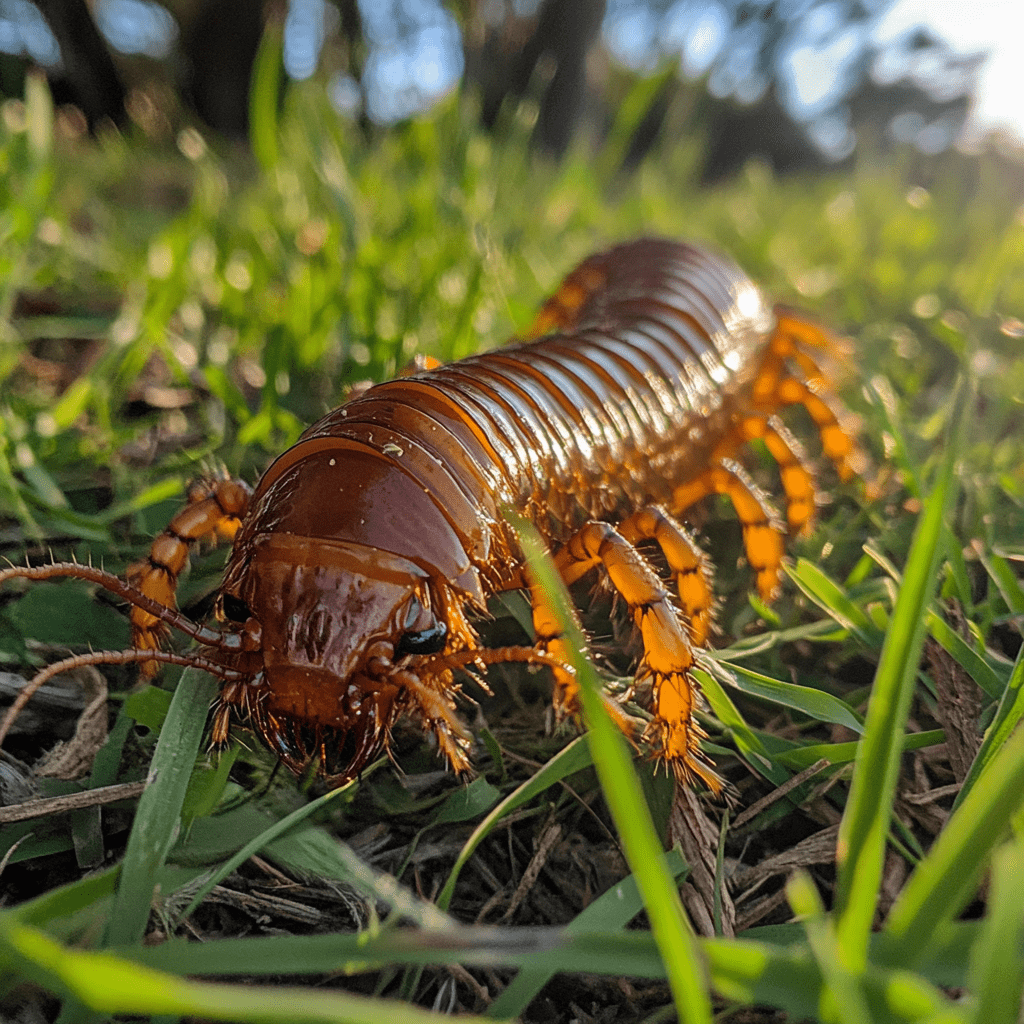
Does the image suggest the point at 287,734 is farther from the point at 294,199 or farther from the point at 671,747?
the point at 294,199

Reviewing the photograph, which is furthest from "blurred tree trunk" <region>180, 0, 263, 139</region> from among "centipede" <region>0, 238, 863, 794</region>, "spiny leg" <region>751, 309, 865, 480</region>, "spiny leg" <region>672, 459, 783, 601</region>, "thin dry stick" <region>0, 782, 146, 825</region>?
"thin dry stick" <region>0, 782, 146, 825</region>

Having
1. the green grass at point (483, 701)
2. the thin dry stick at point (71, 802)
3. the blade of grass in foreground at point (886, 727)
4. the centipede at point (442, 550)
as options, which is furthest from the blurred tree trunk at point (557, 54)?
the blade of grass in foreground at point (886, 727)

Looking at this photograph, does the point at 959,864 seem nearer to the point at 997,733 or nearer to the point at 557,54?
the point at 997,733

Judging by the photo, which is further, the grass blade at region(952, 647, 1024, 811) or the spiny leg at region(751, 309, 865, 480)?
the spiny leg at region(751, 309, 865, 480)

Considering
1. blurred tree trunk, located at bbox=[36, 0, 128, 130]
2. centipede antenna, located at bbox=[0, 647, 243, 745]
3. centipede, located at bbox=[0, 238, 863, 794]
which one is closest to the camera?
centipede antenna, located at bbox=[0, 647, 243, 745]

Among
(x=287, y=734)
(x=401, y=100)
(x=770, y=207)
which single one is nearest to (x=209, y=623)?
(x=287, y=734)

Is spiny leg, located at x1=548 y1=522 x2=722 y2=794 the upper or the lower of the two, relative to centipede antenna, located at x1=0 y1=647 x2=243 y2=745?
upper

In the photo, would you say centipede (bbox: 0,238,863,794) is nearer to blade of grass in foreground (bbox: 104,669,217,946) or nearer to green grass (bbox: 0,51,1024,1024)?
blade of grass in foreground (bbox: 104,669,217,946)
